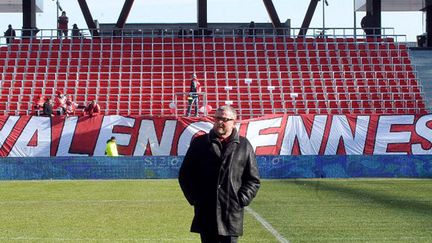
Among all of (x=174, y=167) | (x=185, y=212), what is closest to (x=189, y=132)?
(x=174, y=167)

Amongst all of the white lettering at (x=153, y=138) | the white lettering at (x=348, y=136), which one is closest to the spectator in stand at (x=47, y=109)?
the white lettering at (x=153, y=138)

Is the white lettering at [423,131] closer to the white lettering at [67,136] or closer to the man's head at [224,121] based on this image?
the white lettering at [67,136]

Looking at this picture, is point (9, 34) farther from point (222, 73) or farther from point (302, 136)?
point (302, 136)

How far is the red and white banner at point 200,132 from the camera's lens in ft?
119

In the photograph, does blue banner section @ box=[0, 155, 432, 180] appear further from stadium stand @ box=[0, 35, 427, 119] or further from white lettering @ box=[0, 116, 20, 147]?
stadium stand @ box=[0, 35, 427, 119]

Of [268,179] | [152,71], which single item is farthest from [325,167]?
[152,71]

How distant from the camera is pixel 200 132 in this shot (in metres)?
36.2

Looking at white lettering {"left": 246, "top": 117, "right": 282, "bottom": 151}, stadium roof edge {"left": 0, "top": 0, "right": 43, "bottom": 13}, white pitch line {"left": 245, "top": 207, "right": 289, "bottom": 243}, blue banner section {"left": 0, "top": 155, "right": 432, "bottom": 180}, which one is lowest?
white pitch line {"left": 245, "top": 207, "right": 289, "bottom": 243}

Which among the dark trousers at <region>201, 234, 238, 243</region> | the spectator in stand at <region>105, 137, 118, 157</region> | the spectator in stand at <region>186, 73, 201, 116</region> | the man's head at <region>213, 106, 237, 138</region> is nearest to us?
the man's head at <region>213, 106, 237, 138</region>

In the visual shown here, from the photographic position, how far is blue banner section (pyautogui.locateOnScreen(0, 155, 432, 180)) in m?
32.1

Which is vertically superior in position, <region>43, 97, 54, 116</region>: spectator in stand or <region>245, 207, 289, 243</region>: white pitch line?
<region>43, 97, 54, 116</region>: spectator in stand

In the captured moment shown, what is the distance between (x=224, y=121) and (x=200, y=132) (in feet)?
90.5

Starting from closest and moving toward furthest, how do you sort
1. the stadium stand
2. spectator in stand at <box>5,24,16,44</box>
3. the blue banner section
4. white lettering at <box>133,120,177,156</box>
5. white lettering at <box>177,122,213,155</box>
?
the blue banner section, white lettering at <box>177,122,213,155</box>, white lettering at <box>133,120,177,156</box>, the stadium stand, spectator in stand at <box>5,24,16,44</box>

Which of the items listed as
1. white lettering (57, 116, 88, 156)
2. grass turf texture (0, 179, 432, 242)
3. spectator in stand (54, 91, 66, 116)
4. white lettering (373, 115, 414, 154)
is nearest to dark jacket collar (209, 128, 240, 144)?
grass turf texture (0, 179, 432, 242)
